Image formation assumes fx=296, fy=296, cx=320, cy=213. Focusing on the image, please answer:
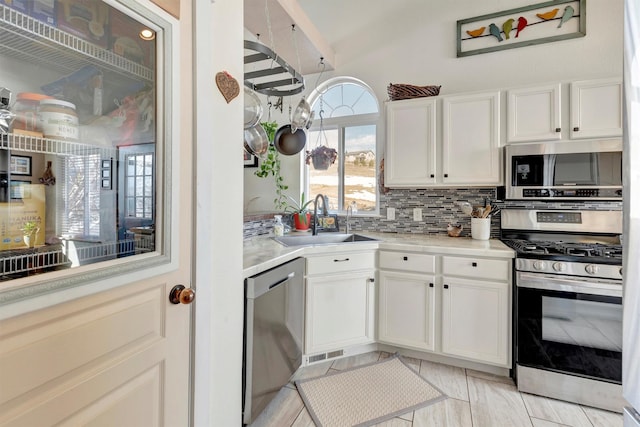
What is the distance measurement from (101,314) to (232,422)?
878 mm

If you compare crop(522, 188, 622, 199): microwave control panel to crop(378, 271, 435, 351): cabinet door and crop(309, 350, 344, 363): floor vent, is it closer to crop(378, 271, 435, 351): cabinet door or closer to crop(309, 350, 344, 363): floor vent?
crop(378, 271, 435, 351): cabinet door

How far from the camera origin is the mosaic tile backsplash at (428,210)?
2479mm

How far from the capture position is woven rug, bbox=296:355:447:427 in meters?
1.68

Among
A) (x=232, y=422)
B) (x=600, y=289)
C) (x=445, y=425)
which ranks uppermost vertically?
(x=600, y=289)

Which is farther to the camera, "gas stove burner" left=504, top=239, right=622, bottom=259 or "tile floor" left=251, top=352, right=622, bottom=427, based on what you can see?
"gas stove burner" left=504, top=239, right=622, bottom=259

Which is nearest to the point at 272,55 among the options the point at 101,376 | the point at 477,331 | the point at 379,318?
the point at 101,376

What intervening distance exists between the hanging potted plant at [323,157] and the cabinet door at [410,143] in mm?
727

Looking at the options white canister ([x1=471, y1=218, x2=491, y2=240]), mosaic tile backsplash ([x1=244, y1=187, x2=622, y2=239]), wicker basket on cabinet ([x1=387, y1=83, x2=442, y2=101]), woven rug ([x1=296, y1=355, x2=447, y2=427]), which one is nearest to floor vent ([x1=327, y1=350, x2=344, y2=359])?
woven rug ([x1=296, y1=355, x2=447, y2=427])

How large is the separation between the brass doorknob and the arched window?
2.31 m

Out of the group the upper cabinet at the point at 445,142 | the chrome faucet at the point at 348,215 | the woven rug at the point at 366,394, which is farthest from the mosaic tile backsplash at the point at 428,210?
the woven rug at the point at 366,394

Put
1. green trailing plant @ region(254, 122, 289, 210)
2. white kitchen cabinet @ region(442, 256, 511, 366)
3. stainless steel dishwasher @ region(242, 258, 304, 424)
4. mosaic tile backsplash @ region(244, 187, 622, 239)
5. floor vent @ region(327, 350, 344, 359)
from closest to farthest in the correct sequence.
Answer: stainless steel dishwasher @ region(242, 258, 304, 424), white kitchen cabinet @ region(442, 256, 511, 366), floor vent @ region(327, 350, 344, 359), mosaic tile backsplash @ region(244, 187, 622, 239), green trailing plant @ region(254, 122, 289, 210)

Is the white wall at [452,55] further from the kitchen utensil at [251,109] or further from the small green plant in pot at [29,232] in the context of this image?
the small green plant in pot at [29,232]

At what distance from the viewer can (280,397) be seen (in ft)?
6.08

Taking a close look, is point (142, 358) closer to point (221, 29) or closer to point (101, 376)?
point (101, 376)
